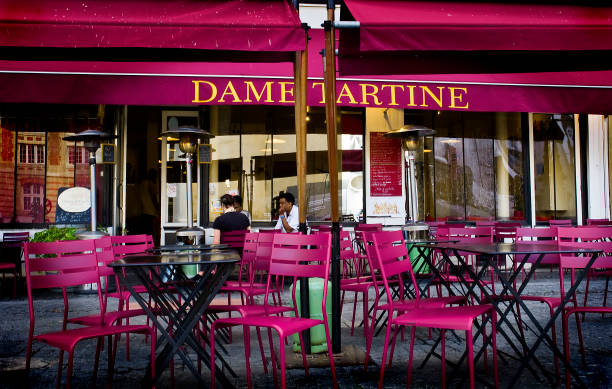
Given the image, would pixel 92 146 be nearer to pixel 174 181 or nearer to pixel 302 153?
pixel 174 181

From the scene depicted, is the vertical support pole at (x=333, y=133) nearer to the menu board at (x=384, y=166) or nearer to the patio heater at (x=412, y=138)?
the patio heater at (x=412, y=138)

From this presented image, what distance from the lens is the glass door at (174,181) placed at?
10.6m

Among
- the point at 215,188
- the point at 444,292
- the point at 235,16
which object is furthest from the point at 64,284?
the point at 215,188

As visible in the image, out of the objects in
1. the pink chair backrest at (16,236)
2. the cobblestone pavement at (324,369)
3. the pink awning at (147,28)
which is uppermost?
the pink awning at (147,28)

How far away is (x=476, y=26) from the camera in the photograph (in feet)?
13.3

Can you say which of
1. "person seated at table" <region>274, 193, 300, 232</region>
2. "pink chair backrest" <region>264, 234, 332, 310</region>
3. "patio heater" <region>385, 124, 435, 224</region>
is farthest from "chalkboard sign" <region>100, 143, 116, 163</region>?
"pink chair backrest" <region>264, 234, 332, 310</region>

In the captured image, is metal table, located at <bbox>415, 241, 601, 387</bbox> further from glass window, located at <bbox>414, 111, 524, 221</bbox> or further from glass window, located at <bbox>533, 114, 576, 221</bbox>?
glass window, located at <bbox>533, 114, 576, 221</bbox>

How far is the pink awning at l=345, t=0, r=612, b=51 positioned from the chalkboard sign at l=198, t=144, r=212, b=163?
22.4 ft

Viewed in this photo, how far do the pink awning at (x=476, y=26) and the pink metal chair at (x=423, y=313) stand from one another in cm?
142

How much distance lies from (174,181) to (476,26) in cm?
777

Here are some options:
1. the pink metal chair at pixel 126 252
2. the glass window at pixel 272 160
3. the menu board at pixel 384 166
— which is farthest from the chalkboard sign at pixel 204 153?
the pink metal chair at pixel 126 252

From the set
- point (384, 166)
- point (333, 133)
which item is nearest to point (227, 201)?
point (333, 133)

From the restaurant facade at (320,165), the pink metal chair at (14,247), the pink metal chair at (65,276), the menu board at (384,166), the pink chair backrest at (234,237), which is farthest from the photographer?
the menu board at (384,166)

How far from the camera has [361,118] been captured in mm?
11289
